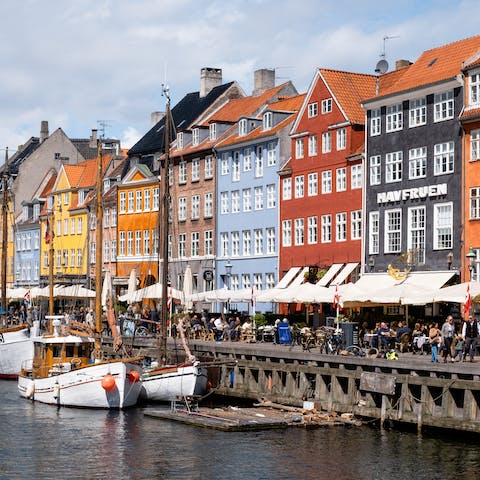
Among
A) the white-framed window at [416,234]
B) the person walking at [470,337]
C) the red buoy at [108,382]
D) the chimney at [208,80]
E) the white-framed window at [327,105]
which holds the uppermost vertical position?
the chimney at [208,80]

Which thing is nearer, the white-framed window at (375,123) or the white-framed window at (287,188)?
the white-framed window at (375,123)

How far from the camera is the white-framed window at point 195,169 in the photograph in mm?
78188

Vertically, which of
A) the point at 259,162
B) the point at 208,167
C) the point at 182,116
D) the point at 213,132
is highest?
the point at 182,116

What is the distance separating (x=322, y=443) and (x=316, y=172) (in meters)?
32.2

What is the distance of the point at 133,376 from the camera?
42.8m

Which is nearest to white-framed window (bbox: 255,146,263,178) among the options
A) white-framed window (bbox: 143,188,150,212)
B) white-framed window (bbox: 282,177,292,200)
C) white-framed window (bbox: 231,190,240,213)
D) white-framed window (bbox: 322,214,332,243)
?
white-framed window (bbox: 231,190,240,213)

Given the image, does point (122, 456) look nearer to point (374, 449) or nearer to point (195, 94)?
point (374, 449)

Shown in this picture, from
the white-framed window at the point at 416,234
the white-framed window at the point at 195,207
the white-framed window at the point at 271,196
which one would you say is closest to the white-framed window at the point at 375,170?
the white-framed window at the point at 416,234

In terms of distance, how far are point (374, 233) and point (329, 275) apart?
4.07 meters

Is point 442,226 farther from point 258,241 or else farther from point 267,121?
→ point 267,121

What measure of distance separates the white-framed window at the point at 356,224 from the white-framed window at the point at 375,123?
4.21 metres

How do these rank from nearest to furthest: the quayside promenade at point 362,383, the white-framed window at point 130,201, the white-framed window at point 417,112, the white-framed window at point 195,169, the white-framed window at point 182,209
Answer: the quayside promenade at point 362,383, the white-framed window at point 417,112, the white-framed window at point 195,169, the white-framed window at point 182,209, the white-framed window at point 130,201

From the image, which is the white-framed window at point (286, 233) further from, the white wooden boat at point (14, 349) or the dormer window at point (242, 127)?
the white wooden boat at point (14, 349)

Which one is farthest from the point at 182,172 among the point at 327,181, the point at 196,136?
the point at 327,181
